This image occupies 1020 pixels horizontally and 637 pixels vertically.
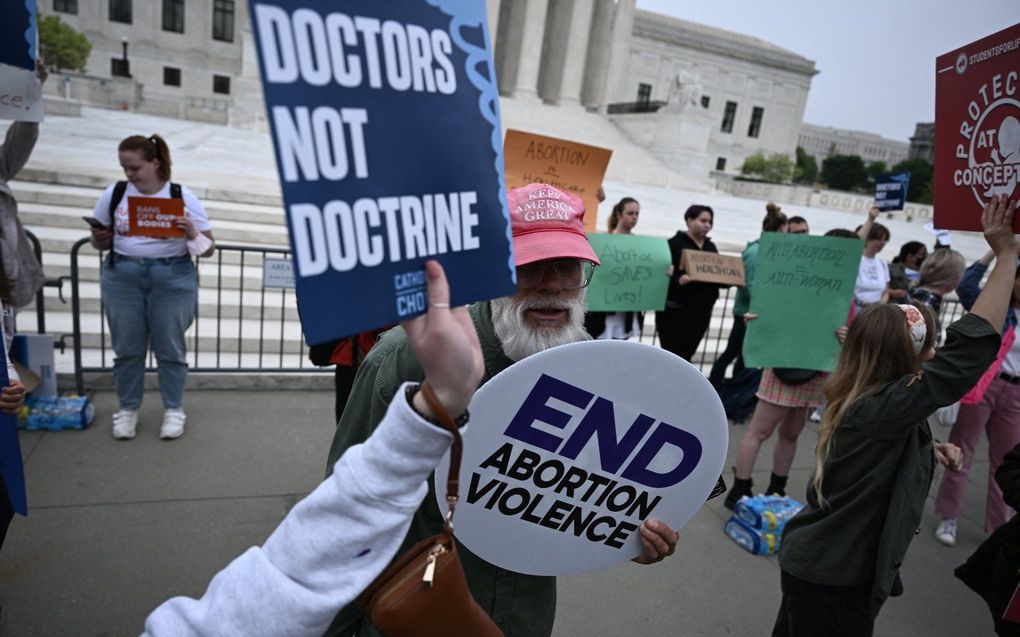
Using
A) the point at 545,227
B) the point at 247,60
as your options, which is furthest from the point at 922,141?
the point at 545,227

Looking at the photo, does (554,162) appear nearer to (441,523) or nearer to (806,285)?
(806,285)

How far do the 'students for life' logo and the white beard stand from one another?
166cm

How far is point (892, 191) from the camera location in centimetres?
655

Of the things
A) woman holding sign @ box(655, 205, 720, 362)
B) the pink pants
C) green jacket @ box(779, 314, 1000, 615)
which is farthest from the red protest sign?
woman holding sign @ box(655, 205, 720, 362)

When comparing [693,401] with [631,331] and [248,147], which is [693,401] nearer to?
[631,331]

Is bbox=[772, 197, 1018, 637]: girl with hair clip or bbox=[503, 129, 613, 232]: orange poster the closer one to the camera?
bbox=[772, 197, 1018, 637]: girl with hair clip

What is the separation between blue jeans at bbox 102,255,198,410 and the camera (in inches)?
165

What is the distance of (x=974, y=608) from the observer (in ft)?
12.2

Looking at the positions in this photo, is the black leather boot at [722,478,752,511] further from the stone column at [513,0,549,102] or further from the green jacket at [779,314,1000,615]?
the stone column at [513,0,549,102]

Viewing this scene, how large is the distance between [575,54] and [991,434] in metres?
40.1

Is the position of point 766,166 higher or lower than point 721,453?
higher

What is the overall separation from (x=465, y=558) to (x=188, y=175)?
1052 cm

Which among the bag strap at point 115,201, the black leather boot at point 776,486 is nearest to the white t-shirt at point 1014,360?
the black leather boot at point 776,486

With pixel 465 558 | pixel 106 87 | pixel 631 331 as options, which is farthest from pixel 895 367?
pixel 106 87
